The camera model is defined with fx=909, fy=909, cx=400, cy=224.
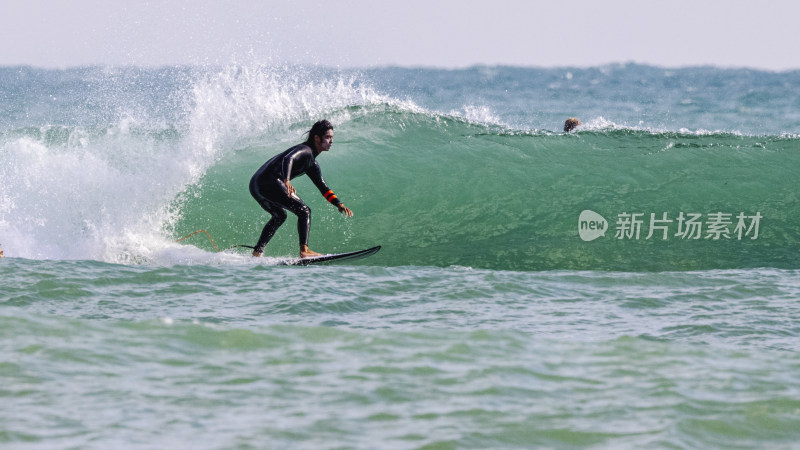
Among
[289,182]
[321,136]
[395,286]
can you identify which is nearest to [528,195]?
[321,136]

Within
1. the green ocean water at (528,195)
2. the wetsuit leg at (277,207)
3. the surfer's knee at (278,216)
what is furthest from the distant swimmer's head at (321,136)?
the green ocean water at (528,195)

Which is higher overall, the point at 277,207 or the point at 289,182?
the point at 289,182

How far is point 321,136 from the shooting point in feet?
31.7

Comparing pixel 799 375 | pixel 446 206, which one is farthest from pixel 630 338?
pixel 446 206

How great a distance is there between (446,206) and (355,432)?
28.4 ft

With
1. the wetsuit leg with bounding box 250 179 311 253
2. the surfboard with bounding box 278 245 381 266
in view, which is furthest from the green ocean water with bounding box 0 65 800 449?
the wetsuit leg with bounding box 250 179 311 253

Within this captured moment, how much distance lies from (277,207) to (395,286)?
260cm

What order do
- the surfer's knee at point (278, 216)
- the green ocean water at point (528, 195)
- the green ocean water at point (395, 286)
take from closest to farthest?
the green ocean water at point (395, 286)
the surfer's knee at point (278, 216)
the green ocean water at point (528, 195)

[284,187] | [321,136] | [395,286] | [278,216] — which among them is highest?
[321,136]

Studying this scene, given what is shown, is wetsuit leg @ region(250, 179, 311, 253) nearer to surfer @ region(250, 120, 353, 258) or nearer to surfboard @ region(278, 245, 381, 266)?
surfer @ region(250, 120, 353, 258)

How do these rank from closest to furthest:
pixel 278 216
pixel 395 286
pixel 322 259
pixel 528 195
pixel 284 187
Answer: pixel 395 286, pixel 322 259, pixel 284 187, pixel 278 216, pixel 528 195

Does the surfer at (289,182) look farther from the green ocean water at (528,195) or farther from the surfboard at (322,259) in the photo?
the green ocean water at (528,195)

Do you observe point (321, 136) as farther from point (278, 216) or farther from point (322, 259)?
point (322, 259)

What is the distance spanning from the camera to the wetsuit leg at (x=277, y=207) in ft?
31.4
